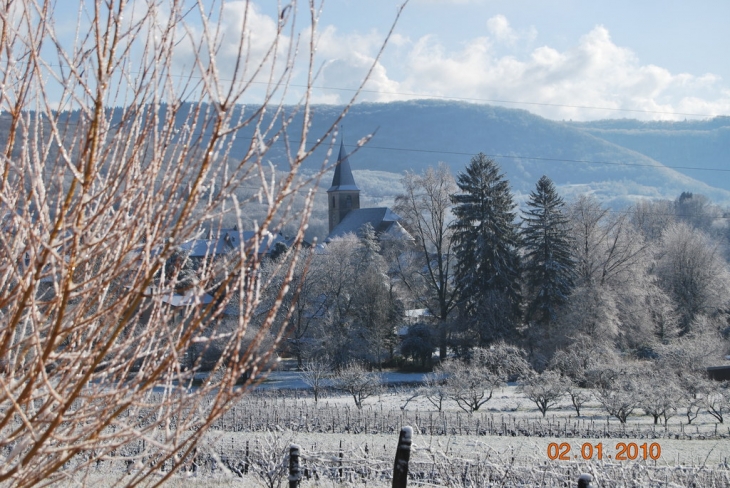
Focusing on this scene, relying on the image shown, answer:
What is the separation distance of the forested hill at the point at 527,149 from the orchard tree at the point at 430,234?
109 meters

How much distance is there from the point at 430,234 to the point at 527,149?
14685 centimetres

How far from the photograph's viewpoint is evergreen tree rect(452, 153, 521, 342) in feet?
93.1

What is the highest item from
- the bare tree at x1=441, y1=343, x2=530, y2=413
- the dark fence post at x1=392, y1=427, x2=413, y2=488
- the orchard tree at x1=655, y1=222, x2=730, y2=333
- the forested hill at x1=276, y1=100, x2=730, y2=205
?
the forested hill at x1=276, y1=100, x2=730, y2=205

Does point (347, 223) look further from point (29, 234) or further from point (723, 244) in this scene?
point (29, 234)

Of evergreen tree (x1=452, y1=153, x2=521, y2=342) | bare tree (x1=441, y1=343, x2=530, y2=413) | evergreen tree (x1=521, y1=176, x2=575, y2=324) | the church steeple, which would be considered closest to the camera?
bare tree (x1=441, y1=343, x2=530, y2=413)

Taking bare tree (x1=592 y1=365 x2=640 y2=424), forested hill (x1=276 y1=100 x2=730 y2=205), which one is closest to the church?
bare tree (x1=592 y1=365 x2=640 y2=424)

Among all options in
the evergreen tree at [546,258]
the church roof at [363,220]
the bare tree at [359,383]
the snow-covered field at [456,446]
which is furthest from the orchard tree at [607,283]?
the church roof at [363,220]

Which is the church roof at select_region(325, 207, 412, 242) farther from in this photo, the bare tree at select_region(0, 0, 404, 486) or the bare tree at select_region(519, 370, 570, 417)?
the bare tree at select_region(0, 0, 404, 486)

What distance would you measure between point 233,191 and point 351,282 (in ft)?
95.2

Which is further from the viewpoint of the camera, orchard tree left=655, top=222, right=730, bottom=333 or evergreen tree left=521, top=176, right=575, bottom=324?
orchard tree left=655, top=222, right=730, bottom=333

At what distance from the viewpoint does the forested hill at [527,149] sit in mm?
150500

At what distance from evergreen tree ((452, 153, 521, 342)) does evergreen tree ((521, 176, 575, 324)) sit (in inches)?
28.0

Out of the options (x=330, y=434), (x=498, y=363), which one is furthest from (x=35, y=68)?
(x=498, y=363)

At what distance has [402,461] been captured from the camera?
18.1ft
